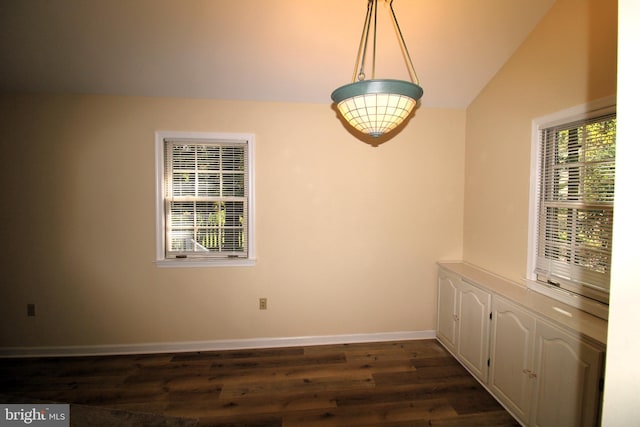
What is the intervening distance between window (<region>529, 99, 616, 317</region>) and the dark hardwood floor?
41.8 inches

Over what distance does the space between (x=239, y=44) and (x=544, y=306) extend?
2976 millimetres

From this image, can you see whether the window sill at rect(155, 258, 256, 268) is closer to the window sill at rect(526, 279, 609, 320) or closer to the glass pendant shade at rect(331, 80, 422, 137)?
the glass pendant shade at rect(331, 80, 422, 137)

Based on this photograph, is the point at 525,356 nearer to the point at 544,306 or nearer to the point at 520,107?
the point at 544,306

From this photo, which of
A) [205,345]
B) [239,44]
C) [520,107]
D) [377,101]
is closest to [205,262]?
[205,345]

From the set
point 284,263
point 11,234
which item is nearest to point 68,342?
point 11,234

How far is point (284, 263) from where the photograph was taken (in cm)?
299

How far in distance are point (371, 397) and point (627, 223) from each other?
2275 millimetres

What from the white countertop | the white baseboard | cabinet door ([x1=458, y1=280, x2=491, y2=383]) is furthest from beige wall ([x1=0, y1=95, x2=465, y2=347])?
the white countertop

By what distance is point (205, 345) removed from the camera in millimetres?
2912

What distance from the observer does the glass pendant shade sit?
4.08 feet

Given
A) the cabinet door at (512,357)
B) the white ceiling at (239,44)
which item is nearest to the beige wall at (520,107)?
the white ceiling at (239,44)

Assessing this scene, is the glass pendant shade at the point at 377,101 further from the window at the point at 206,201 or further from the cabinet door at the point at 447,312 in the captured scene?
the cabinet door at the point at 447,312

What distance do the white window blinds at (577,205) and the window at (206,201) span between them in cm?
256

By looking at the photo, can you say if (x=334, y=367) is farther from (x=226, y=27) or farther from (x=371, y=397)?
(x=226, y=27)
